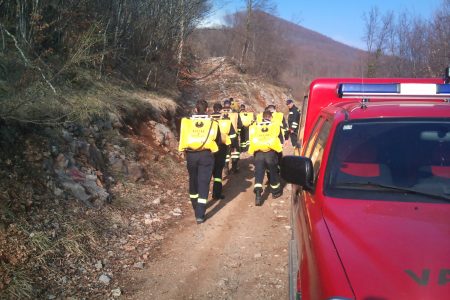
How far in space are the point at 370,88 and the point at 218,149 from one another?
321 cm

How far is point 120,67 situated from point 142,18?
1874 millimetres

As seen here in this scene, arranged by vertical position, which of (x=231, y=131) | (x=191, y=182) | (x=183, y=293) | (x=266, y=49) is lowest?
(x=183, y=293)

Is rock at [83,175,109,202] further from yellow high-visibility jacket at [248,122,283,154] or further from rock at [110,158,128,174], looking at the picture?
yellow high-visibility jacket at [248,122,283,154]

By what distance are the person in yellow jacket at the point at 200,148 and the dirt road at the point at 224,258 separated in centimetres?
44

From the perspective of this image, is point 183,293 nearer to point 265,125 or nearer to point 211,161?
point 211,161

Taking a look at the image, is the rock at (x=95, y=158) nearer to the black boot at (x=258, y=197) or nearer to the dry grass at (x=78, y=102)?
the dry grass at (x=78, y=102)

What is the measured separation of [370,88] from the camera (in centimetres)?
540

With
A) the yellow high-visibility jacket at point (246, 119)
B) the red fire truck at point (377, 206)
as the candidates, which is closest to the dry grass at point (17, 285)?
the red fire truck at point (377, 206)

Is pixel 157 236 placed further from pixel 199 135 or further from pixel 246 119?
pixel 246 119

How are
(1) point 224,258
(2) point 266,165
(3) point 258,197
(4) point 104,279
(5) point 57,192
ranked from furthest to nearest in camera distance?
(2) point 266,165, (3) point 258,197, (5) point 57,192, (1) point 224,258, (4) point 104,279

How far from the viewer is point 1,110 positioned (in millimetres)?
6309

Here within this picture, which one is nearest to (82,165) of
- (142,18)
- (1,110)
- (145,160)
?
(1,110)

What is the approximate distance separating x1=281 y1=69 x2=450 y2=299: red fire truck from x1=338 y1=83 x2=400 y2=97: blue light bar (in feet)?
4.56

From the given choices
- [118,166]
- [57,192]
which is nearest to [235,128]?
[118,166]
